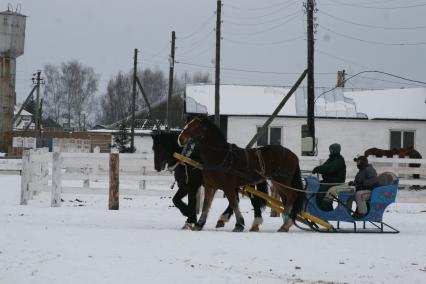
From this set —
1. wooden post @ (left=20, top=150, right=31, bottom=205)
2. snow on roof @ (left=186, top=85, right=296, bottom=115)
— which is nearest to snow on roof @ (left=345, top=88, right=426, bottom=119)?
snow on roof @ (left=186, top=85, right=296, bottom=115)

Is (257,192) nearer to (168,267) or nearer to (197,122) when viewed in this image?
(197,122)

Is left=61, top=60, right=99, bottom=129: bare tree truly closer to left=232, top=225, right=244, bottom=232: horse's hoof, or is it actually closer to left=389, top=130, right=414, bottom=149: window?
left=389, top=130, right=414, bottom=149: window

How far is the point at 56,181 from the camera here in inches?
688

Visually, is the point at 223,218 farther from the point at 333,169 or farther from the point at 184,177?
the point at 333,169

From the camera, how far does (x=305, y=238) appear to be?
11562mm

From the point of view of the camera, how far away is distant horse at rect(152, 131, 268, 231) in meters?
13.1

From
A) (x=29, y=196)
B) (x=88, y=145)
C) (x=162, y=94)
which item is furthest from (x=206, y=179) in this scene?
(x=162, y=94)

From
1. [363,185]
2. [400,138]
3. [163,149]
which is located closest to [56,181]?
[163,149]

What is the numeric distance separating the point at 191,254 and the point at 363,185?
447 centimetres

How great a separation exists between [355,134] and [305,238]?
26587 millimetres

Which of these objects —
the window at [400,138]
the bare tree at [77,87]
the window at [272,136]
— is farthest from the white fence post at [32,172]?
the bare tree at [77,87]

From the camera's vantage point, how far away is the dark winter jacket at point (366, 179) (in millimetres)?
12789

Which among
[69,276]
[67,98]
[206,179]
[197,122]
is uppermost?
[67,98]

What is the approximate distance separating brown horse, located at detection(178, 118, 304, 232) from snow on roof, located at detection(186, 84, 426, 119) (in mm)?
24517
